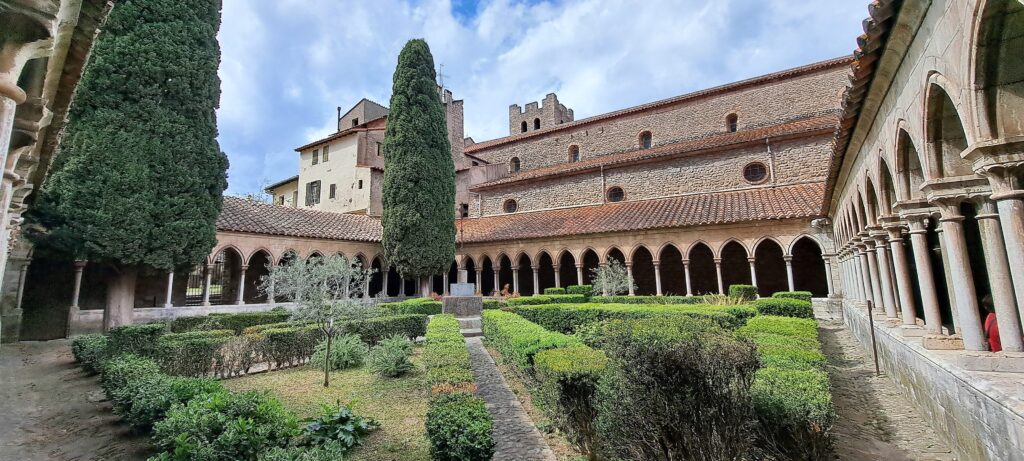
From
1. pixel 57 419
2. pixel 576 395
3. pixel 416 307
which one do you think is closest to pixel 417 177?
pixel 416 307

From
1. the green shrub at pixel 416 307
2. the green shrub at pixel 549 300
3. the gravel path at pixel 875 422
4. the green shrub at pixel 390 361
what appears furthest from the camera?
the green shrub at pixel 549 300

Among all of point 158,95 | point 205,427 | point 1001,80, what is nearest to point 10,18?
point 205,427

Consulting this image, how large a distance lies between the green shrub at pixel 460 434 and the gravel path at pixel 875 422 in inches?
140

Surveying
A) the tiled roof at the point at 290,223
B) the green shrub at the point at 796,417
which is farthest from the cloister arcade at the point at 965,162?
the tiled roof at the point at 290,223

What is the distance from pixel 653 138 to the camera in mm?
24625

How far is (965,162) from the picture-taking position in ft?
14.9

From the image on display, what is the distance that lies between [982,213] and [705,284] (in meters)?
16.8

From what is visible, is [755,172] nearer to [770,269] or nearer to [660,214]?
[770,269]

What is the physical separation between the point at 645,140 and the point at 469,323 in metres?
16.5

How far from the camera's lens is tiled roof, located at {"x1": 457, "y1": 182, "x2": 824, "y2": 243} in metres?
16.4

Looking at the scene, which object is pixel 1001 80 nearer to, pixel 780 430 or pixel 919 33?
pixel 919 33

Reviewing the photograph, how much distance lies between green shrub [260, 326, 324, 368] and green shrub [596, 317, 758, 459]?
25.5ft

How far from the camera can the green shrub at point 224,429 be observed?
3.51 m

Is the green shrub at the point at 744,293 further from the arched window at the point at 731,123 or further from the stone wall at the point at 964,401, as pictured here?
the arched window at the point at 731,123
